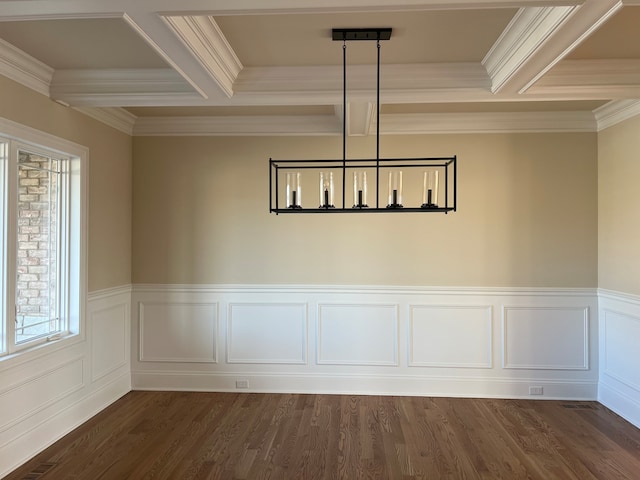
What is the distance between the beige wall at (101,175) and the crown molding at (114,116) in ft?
0.15

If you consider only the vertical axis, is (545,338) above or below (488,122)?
below

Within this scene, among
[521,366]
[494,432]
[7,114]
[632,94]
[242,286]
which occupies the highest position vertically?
[632,94]

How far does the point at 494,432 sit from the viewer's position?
3377 millimetres

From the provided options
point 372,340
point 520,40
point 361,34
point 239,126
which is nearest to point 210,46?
point 361,34

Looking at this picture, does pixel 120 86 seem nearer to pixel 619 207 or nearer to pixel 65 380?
pixel 65 380

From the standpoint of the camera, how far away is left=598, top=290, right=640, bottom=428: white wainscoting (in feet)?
11.7

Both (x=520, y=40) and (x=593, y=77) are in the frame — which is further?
(x=593, y=77)

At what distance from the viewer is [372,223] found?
420 centimetres

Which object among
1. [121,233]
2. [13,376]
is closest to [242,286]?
[121,233]

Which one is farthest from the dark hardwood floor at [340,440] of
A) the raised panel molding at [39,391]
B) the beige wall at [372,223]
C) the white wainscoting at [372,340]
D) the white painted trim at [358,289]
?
the beige wall at [372,223]

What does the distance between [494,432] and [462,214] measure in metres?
1.94

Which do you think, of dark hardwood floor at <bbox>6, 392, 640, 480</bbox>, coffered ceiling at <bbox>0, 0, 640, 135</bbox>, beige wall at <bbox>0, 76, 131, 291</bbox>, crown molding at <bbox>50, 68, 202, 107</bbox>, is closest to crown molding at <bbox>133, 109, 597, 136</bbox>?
coffered ceiling at <bbox>0, 0, 640, 135</bbox>

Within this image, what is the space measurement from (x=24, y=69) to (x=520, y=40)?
10.6 feet

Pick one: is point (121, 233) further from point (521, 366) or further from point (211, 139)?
point (521, 366)
